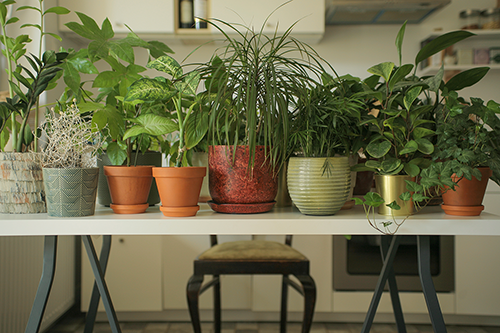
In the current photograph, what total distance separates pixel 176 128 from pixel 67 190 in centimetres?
26

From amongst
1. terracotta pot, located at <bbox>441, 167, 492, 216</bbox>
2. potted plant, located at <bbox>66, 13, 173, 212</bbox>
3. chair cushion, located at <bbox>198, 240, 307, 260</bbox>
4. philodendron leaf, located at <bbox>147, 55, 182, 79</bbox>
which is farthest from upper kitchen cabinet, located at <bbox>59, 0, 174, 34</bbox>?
terracotta pot, located at <bbox>441, 167, 492, 216</bbox>

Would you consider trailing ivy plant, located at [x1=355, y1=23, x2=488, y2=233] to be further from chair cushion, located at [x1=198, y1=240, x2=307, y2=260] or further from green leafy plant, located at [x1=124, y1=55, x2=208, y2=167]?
chair cushion, located at [x1=198, y1=240, x2=307, y2=260]

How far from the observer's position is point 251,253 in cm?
167

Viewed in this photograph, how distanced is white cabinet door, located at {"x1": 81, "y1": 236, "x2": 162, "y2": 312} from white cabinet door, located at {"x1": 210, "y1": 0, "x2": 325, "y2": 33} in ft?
5.00

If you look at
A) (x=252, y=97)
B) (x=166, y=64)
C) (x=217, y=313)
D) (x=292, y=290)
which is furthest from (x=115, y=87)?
(x=292, y=290)

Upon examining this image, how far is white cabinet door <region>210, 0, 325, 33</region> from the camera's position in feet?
8.07

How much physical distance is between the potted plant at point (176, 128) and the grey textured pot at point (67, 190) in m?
0.13

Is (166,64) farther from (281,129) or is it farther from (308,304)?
(308,304)

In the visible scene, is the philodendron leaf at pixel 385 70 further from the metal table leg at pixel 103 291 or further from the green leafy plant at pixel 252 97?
the metal table leg at pixel 103 291

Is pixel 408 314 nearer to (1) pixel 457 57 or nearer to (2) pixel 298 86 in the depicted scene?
(1) pixel 457 57

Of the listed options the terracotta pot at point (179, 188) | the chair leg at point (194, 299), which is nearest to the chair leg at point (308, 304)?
the chair leg at point (194, 299)

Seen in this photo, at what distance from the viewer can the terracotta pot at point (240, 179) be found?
2.75 ft

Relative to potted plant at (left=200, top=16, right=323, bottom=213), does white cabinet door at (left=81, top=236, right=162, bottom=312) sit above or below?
below

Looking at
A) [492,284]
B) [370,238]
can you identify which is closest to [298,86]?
[370,238]
